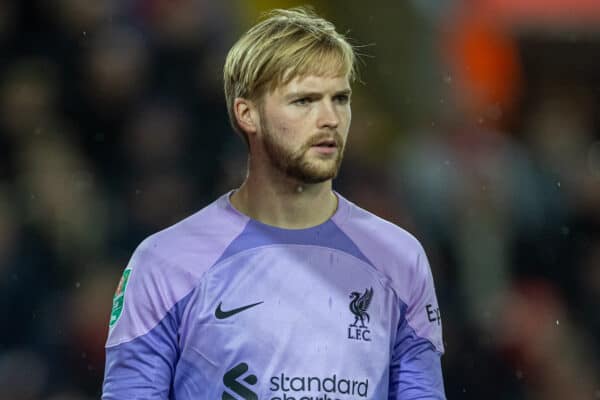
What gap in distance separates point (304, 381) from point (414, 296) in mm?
404

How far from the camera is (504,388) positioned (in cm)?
558

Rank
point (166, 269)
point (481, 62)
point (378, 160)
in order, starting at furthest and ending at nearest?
point (481, 62) → point (378, 160) → point (166, 269)

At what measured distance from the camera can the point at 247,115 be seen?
3.56m

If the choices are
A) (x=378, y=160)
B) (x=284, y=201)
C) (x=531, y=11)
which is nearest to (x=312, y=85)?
(x=284, y=201)

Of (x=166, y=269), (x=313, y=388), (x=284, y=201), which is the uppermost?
(x=284, y=201)

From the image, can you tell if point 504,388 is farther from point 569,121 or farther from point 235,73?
point 235,73

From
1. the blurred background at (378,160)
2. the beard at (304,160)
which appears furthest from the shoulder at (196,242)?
the blurred background at (378,160)

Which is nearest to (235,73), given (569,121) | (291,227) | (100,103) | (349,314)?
(291,227)

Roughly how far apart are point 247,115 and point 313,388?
747mm

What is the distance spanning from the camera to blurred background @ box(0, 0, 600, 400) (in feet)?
17.5

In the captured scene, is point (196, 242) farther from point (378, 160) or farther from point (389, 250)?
point (378, 160)

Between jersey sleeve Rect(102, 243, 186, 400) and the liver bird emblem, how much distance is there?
438 mm

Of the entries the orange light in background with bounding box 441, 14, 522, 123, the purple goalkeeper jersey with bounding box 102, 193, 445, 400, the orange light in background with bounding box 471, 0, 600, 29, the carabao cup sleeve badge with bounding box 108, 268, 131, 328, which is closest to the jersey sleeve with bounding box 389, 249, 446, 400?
the purple goalkeeper jersey with bounding box 102, 193, 445, 400

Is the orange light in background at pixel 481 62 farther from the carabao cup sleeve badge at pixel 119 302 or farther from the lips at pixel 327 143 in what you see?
the carabao cup sleeve badge at pixel 119 302
